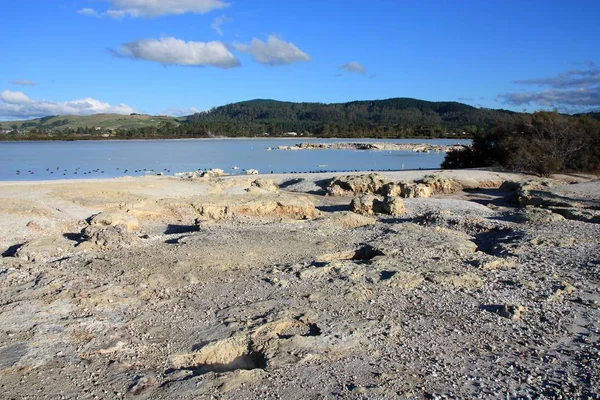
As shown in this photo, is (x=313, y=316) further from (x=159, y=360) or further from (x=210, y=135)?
(x=210, y=135)

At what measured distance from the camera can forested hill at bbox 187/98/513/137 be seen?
4759 inches

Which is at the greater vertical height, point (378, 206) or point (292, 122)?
point (292, 122)

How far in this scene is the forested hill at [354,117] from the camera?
397 ft

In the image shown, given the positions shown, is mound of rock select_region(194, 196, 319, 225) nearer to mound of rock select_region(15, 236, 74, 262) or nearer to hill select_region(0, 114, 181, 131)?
mound of rock select_region(15, 236, 74, 262)

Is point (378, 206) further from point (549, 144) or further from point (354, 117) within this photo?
point (354, 117)

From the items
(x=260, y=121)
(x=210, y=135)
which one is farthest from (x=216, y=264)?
(x=260, y=121)

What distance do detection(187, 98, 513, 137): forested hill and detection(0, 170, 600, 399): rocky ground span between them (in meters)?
101

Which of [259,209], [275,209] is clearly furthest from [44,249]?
[275,209]

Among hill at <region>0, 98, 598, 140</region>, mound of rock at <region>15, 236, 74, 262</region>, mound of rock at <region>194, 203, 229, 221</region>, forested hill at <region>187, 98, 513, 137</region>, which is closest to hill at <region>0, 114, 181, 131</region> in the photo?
hill at <region>0, 98, 598, 140</region>

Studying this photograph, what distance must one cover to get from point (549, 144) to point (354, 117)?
127162mm

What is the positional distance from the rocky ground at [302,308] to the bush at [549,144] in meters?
14.7

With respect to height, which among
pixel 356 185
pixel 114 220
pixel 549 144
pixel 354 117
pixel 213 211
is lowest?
pixel 356 185

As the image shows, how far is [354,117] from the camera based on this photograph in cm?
15275

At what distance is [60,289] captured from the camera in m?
7.79
